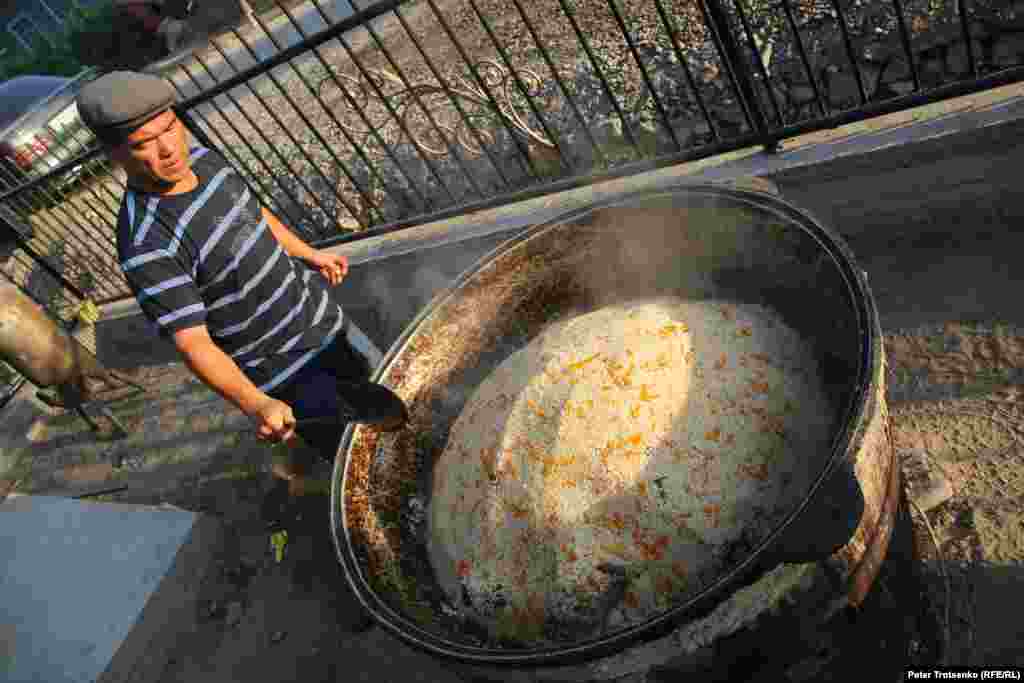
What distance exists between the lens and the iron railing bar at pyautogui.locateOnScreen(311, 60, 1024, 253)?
10.2 feet

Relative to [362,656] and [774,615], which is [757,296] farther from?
[362,656]

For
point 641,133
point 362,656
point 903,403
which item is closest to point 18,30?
point 641,133

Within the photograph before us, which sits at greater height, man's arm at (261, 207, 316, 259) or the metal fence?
man's arm at (261, 207, 316, 259)

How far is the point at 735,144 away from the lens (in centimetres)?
360

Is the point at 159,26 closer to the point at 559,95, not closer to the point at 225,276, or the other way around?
the point at 559,95

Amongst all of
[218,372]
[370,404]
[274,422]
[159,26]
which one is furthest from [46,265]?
[159,26]

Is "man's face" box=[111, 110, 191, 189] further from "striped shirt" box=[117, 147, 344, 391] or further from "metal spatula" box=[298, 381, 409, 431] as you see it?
"metal spatula" box=[298, 381, 409, 431]

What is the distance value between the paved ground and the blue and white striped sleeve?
6.19 feet

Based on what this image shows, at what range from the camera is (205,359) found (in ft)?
8.33

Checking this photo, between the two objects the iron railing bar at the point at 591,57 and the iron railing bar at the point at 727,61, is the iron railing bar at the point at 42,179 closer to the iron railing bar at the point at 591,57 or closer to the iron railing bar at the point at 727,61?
the iron railing bar at the point at 591,57

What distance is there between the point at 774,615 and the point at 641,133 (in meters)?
4.33

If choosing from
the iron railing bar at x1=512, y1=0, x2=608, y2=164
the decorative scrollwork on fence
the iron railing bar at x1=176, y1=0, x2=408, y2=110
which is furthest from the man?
the decorative scrollwork on fence

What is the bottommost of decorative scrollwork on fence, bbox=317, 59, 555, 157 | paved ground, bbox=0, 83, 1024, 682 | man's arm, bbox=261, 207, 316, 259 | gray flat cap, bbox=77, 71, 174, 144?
paved ground, bbox=0, 83, 1024, 682

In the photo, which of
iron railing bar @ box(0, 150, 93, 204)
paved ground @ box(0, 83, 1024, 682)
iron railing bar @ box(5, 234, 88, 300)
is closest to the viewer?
paved ground @ box(0, 83, 1024, 682)
